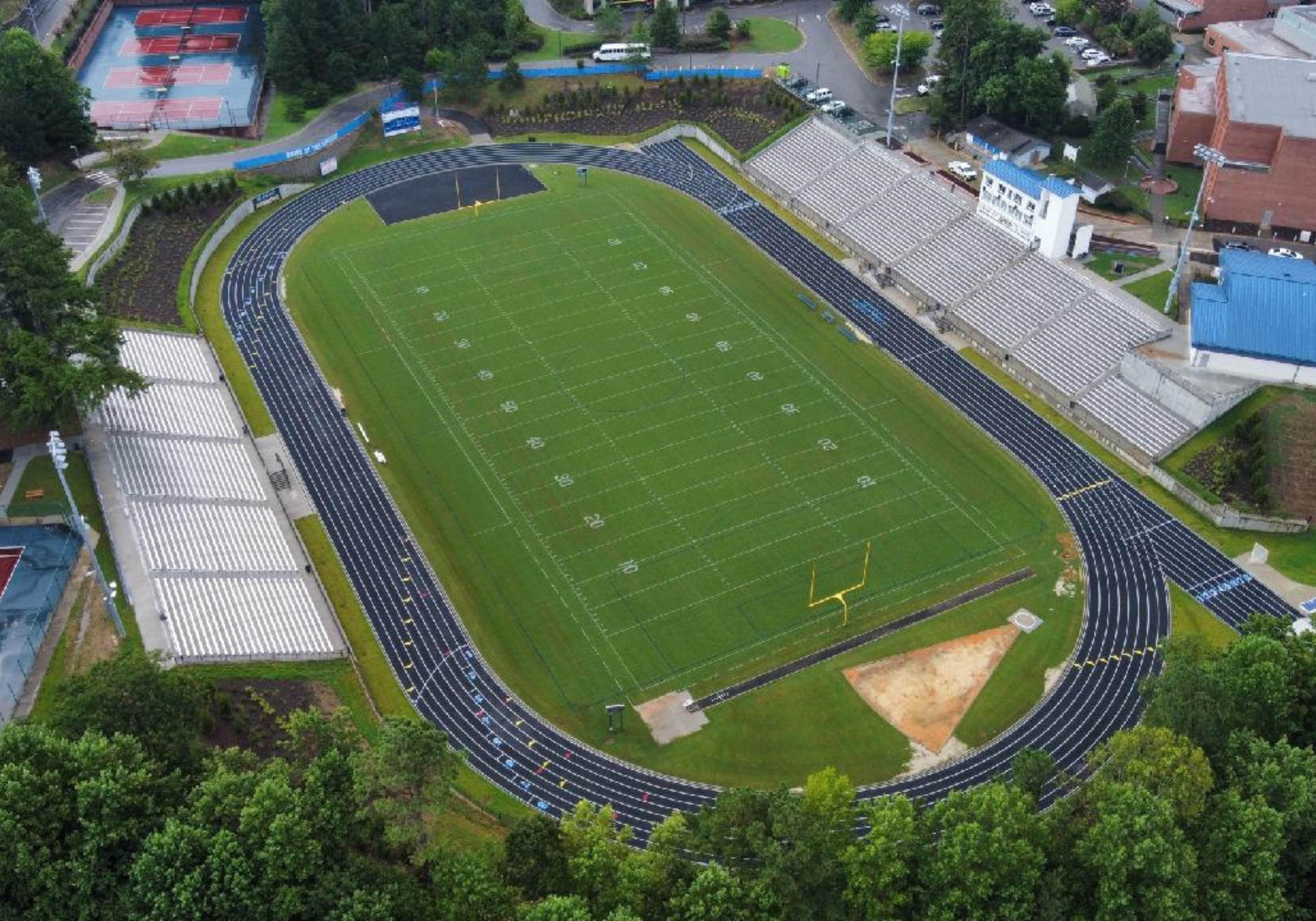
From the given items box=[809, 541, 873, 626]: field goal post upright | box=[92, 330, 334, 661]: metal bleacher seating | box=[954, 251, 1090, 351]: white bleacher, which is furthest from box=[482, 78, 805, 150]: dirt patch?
box=[809, 541, 873, 626]: field goal post upright

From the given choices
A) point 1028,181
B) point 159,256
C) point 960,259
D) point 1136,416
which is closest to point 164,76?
point 159,256

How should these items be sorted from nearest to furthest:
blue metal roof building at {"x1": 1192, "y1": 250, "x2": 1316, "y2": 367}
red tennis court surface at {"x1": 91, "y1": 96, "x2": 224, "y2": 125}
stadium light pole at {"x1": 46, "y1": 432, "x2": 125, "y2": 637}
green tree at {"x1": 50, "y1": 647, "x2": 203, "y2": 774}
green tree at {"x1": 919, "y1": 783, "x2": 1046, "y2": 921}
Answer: green tree at {"x1": 919, "y1": 783, "x2": 1046, "y2": 921} → green tree at {"x1": 50, "y1": 647, "x2": 203, "y2": 774} → stadium light pole at {"x1": 46, "y1": 432, "x2": 125, "y2": 637} → blue metal roof building at {"x1": 1192, "y1": 250, "x2": 1316, "y2": 367} → red tennis court surface at {"x1": 91, "y1": 96, "x2": 224, "y2": 125}

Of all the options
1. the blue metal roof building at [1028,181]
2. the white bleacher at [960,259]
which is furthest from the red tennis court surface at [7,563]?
the blue metal roof building at [1028,181]

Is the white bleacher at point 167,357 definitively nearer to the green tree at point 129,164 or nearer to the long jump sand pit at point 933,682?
the green tree at point 129,164

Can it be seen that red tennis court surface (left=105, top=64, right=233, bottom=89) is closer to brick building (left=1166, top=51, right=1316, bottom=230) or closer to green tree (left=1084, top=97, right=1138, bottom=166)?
green tree (left=1084, top=97, right=1138, bottom=166)

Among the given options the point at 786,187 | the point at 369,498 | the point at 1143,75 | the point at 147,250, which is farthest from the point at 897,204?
the point at 147,250

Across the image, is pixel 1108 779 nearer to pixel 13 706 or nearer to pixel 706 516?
pixel 706 516

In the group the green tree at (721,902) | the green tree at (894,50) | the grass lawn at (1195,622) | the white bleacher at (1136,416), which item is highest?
the green tree at (894,50)
